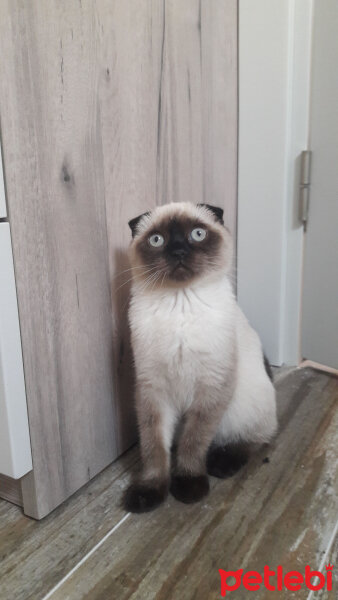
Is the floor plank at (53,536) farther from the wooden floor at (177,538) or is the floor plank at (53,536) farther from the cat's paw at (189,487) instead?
the cat's paw at (189,487)

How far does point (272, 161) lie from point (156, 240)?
72cm

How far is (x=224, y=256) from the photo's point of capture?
38.3 inches

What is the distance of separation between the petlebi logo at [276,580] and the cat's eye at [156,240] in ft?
1.99

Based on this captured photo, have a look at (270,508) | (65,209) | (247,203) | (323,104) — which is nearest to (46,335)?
(65,209)

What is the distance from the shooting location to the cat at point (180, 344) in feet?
3.02

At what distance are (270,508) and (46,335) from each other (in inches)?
22.5

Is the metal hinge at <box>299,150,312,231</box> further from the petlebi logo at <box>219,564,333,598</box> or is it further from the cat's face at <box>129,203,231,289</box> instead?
the petlebi logo at <box>219,564,333,598</box>

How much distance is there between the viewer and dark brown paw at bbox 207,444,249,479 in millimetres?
1021

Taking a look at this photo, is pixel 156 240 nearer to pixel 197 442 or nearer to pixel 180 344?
pixel 180 344

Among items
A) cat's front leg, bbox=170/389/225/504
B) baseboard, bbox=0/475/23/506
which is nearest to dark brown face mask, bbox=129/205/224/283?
cat's front leg, bbox=170/389/225/504

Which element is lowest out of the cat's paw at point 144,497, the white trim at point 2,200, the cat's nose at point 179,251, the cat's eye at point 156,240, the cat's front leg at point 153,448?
the cat's paw at point 144,497

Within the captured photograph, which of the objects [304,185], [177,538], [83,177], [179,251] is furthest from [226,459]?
[304,185]

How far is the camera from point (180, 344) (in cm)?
93

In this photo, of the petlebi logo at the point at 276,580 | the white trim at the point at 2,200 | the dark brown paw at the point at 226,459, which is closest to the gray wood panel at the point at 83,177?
the white trim at the point at 2,200
